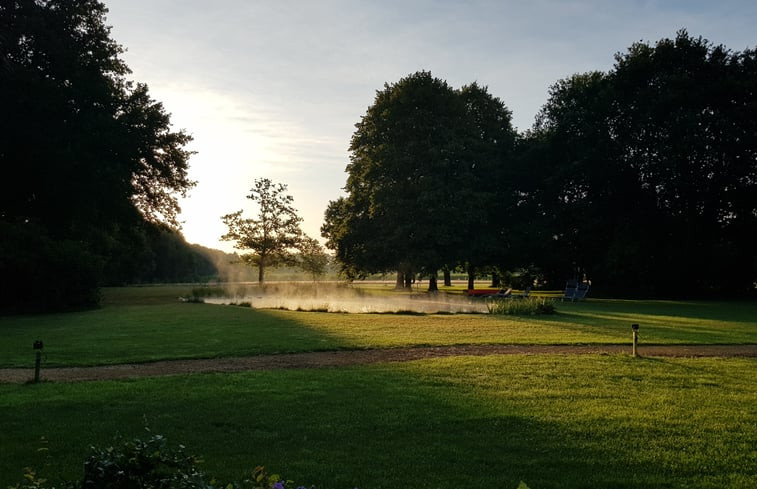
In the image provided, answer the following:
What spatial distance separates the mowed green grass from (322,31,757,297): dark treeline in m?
14.7

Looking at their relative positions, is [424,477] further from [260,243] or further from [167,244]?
[167,244]

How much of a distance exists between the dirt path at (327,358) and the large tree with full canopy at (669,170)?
24260 mm

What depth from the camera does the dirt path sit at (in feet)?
35.9

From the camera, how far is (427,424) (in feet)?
23.2

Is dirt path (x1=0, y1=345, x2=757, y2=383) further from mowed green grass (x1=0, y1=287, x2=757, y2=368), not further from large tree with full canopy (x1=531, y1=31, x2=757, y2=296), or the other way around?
large tree with full canopy (x1=531, y1=31, x2=757, y2=296)

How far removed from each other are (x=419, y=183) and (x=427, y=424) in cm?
3607

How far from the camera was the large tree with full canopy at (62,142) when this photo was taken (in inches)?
1085

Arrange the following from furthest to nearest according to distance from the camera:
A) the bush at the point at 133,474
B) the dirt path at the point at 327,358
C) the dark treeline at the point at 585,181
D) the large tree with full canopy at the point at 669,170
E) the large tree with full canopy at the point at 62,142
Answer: the dark treeline at the point at 585,181
the large tree with full canopy at the point at 669,170
the large tree with full canopy at the point at 62,142
the dirt path at the point at 327,358
the bush at the point at 133,474

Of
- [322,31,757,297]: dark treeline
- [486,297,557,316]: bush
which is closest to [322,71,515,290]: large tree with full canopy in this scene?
[322,31,757,297]: dark treeline

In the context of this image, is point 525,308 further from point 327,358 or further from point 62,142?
point 62,142

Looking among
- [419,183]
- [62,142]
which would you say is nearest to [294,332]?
[62,142]

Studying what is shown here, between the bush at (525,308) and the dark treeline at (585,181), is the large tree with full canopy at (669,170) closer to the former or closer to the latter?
the dark treeline at (585,181)

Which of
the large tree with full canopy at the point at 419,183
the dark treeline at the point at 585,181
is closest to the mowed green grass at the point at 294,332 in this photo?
the dark treeline at the point at 585,181

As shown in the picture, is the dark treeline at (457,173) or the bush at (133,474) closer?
the bush at (133,474)
